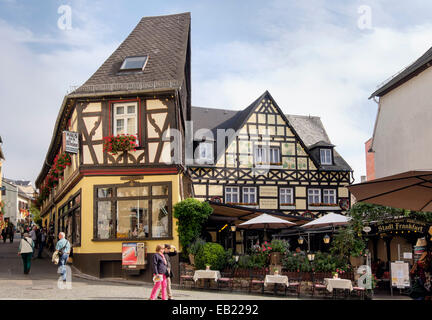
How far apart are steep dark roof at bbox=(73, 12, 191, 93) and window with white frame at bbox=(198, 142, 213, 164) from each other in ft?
33.0

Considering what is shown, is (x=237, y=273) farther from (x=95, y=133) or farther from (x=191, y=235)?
(x=95, y=133)

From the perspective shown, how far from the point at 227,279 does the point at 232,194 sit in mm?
15236

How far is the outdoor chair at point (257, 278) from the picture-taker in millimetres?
15516

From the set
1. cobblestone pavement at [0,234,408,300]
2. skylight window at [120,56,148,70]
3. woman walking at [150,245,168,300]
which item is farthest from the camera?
skylight window at [120,56,148,70]

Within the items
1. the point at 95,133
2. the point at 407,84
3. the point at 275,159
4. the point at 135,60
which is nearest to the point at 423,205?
the point at 95,133

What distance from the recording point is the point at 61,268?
14.1 m

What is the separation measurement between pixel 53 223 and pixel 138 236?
48.3 feet

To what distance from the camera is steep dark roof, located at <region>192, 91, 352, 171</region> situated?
3306 cm

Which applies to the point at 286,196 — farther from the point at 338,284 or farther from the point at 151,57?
the point at 338,284

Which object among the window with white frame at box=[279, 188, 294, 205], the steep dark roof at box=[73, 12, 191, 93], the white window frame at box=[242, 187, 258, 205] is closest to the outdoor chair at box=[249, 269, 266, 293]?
the steep dark roof at box=[73, 12, 191, 93]

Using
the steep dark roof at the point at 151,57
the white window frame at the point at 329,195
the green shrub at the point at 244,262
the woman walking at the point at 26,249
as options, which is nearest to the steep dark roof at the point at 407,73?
the white window frame at the point at 329,195

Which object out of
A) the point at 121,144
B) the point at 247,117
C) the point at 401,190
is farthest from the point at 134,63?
the point at 401,190

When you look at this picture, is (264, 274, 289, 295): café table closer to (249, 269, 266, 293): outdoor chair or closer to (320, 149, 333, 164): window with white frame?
(249, 269, 266, 293): outdoor chair

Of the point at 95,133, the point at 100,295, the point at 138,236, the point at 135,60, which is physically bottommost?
the point at 100,295
